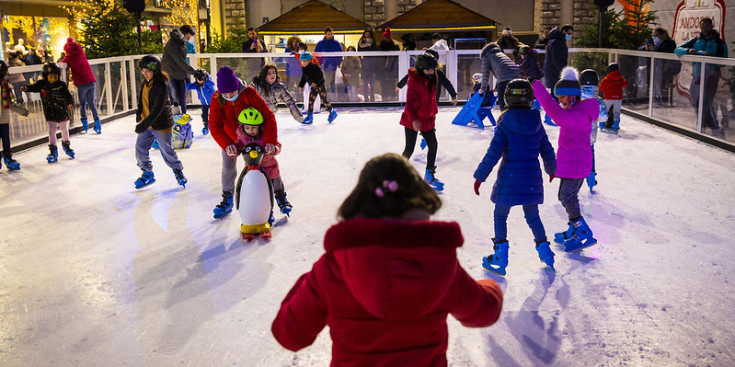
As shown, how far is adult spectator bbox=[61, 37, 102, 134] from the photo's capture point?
11.2 m

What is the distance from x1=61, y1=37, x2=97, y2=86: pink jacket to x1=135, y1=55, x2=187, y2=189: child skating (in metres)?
4.47

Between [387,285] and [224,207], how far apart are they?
15.9 feet

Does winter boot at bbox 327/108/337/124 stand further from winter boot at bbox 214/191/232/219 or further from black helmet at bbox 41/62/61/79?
winter boot at bbox 214/191/232/219

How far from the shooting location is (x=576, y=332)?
12.8 ft

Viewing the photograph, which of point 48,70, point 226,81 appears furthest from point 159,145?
point 48,70

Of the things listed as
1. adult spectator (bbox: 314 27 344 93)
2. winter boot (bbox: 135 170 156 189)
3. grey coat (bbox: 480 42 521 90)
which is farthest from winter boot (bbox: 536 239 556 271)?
adult spectator (bbox: 314 27 344 93)

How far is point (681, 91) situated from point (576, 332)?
8246 mm

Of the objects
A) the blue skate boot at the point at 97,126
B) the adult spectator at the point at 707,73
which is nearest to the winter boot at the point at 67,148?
the blue skate boot at the point at 97,126

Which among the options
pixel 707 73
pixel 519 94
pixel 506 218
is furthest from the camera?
pixel 707 73

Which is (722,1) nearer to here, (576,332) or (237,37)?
(237,37)

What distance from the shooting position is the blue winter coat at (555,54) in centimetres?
1222

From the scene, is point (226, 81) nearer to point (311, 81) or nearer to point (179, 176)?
point (179, 176)

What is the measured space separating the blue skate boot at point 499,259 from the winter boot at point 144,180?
14.3ft

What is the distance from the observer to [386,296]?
1.80m
